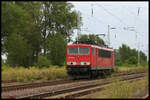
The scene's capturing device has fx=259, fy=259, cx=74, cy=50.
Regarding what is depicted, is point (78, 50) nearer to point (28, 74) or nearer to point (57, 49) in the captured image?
point (28, 74)

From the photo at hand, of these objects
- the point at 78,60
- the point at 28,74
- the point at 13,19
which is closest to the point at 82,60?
the point at 78,60

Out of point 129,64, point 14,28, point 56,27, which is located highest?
point 56,27

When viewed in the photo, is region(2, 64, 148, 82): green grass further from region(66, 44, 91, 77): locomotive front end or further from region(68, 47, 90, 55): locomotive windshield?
region(68, 47, 90, 55): locomotive windshield

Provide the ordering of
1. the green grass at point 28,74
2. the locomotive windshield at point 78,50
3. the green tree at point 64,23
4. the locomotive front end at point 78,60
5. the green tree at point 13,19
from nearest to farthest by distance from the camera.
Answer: the green tree at point 13,19, the green grass at point 28,74, the locomotive front end at point 78,60, the locomotive windshield at point 78,50, the green tree at point 64,23

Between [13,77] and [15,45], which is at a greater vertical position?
[15,45]

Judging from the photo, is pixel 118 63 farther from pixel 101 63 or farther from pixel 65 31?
pixel 101 63

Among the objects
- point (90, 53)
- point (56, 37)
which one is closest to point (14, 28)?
point (90, 53)

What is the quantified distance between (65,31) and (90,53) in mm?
20291

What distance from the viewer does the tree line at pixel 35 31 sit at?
1441 centimetres

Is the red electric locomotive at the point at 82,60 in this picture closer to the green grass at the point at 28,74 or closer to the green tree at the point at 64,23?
the green grass at the point at 28,74

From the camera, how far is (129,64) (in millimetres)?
51531

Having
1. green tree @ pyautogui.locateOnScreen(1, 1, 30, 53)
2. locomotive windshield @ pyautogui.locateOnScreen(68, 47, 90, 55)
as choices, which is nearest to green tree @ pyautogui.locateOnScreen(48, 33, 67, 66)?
locomotive windshield @ pyautogui.locateOnScreen(68, 47, 90, 55)

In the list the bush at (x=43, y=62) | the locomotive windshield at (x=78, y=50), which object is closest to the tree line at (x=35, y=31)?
the bush at (x=43, y=62)

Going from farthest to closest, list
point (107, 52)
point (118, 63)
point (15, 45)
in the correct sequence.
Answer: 1. point (118, 63)
2. point (107, 52)
3. point (15, 45)
